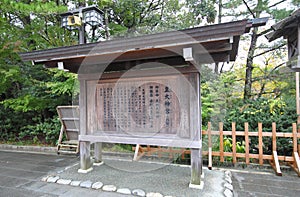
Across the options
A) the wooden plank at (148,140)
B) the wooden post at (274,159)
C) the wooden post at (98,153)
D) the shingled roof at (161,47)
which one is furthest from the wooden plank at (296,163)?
the wooden post at (98,153)

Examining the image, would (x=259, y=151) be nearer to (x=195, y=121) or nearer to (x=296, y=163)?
(x=296, y=163)

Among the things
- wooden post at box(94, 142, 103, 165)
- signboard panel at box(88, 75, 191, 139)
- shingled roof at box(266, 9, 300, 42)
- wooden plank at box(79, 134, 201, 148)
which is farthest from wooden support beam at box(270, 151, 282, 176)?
wooden post at box(94, 142, 103, 165)

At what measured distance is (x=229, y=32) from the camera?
2195 millimetres

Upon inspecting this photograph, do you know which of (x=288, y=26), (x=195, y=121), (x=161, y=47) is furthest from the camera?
(x=288, y=26)

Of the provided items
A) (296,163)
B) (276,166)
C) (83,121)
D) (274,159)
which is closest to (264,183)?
(276,166)

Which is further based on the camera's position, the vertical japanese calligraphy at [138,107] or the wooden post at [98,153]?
the wooden post at [98,153]

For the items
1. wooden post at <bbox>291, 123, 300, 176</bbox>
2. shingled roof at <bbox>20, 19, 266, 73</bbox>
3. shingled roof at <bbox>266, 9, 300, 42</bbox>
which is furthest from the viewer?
wooden post at <bbox>291, 123, 300, 176</bbox>

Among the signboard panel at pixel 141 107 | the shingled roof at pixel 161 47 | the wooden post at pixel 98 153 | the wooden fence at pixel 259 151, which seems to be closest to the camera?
the shingled roof at pixel 161 47

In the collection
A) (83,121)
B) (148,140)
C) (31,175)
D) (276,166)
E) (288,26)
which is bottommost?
(31,175)

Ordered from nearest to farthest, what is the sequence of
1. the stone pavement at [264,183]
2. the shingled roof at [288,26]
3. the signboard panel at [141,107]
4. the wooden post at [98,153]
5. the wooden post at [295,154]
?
1. the stone pavement at [264,183]
2. the signboard panel at [141,107]
3. the shingled roof at [288,26]
4. the wooden post at [295,154]
5. the wooden post at [98,153]

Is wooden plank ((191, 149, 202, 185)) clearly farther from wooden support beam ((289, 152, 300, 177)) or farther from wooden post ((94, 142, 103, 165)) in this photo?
wooden post ((94, 142, 103, 165))

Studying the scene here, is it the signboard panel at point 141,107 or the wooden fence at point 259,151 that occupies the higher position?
the signboard panel at point 141,107

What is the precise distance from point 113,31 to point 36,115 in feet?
15.0

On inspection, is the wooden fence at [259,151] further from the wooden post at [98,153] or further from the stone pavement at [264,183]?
the wooden post at [98,153]
